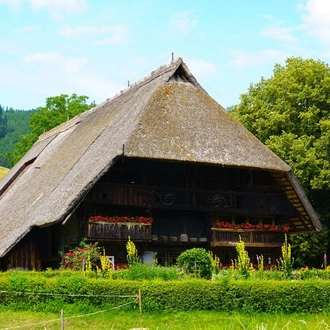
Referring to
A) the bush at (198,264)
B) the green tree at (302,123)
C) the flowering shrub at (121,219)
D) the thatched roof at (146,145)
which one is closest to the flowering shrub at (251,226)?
the thatched roof at (146,145)

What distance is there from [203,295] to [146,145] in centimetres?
868

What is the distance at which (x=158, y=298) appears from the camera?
18.5m

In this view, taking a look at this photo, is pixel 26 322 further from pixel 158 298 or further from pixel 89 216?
pixel 89 216

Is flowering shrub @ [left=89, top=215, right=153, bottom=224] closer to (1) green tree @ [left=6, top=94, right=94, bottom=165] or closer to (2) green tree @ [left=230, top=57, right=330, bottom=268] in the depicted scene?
(2) green tree @ [left=230, top=57, right=330, bottom=268]

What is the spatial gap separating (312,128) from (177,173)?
512 inches

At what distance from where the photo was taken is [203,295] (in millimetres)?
18672

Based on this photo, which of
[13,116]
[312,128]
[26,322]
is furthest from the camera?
[13,116]

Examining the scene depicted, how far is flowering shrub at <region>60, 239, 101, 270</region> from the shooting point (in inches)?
971

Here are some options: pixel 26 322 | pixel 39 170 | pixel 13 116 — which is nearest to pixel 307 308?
pixel 26 322

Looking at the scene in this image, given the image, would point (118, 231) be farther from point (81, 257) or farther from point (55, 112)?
point (55, 112)

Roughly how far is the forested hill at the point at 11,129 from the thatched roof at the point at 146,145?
103m

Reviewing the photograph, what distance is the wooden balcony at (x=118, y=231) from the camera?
26.0m

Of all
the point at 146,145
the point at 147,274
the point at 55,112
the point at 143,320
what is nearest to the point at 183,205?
the point at 146,145

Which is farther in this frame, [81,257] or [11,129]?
[11,129]
